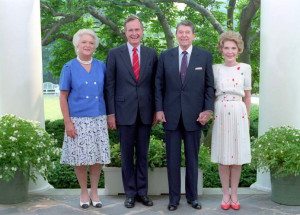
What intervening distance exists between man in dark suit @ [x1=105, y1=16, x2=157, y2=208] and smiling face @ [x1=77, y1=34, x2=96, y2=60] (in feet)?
0.74

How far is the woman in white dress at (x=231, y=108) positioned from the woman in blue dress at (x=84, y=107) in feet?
3.93

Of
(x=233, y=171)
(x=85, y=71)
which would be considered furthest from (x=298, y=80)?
(x=85, y=71)

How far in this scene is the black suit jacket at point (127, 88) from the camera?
195 inches

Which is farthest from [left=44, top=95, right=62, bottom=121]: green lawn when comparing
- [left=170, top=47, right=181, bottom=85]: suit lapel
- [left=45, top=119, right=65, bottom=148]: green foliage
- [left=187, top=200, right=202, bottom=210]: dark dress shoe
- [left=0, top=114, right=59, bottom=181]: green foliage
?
[left=170, top=47, right=181, bottom=85]: suit lapel

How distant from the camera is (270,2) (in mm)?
5531

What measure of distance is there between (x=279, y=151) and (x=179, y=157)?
42.1 inches

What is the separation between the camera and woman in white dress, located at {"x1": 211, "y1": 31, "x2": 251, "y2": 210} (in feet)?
16.1

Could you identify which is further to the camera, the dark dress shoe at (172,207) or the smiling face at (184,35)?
the dark dress shoe at (172,207)

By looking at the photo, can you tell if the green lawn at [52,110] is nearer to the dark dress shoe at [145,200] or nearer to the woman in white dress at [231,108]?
the dark dress shoe at [145,200]

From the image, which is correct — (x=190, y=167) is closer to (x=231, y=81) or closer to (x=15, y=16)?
(x=231, y=81)

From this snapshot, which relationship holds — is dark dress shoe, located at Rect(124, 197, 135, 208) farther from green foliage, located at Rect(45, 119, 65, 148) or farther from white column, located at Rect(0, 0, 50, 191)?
green foliage, located at Rect(45, 119, 65, 148)

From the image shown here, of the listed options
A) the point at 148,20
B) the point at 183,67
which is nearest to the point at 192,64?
the point at 183,67

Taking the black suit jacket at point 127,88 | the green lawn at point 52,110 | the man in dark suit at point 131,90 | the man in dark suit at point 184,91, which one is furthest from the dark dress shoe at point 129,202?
the green lawn at point 52,110

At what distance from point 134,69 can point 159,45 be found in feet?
17.8
